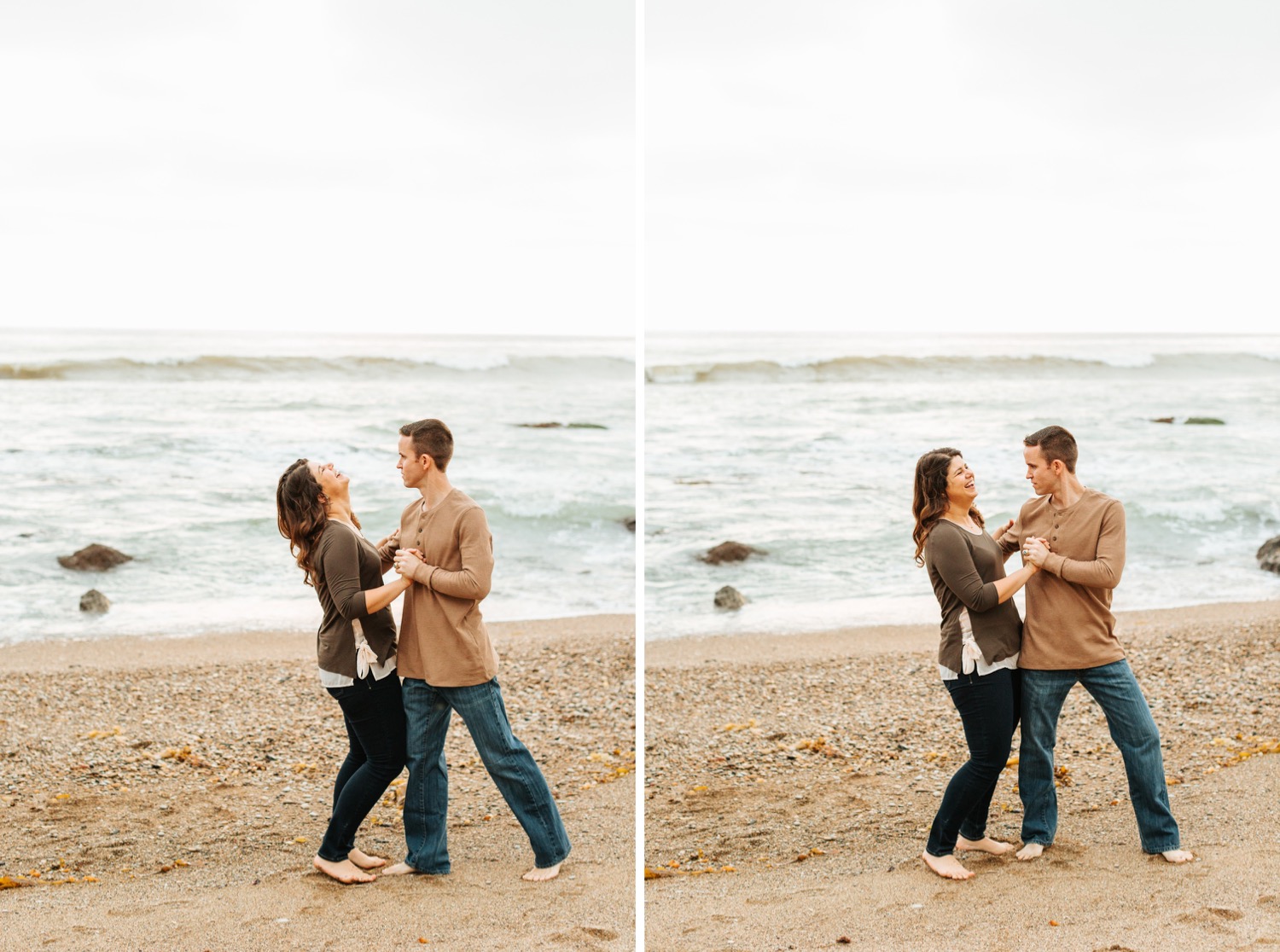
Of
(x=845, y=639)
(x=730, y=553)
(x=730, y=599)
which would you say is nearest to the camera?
(x=845, y=639)

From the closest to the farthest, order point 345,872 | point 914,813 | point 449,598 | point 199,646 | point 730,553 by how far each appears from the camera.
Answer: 1. point 449,598
2. point 345,872
3. point 914,813
4. point 199,646
5. point 730,553

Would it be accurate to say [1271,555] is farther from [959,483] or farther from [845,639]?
[959,483]

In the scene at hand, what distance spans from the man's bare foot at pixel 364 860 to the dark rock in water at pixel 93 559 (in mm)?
8206

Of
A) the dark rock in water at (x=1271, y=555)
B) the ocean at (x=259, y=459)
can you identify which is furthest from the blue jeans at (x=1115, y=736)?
the dark rock in water at (x=1271, y=555)

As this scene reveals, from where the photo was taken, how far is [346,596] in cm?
288

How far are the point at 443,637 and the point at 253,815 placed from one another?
141 centimetres

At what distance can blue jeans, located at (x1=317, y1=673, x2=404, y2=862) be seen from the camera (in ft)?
9.75

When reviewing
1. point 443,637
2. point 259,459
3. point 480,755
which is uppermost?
point 443,637

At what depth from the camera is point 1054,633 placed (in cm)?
303

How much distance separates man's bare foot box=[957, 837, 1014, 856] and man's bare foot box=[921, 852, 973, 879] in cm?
Answer: 6

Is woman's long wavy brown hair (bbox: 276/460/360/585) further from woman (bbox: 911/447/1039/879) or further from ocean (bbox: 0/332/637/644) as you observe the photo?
ocean (bbox: 0/332/637/644)

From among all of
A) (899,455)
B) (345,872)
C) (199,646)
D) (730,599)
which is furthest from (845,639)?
(899,455)

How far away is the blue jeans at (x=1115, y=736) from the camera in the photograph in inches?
120

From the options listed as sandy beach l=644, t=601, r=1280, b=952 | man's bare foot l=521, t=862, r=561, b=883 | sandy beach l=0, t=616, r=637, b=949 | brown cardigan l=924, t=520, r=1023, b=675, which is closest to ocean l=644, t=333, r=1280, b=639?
sandy beach l=644, t=601, r=1280, b=952
